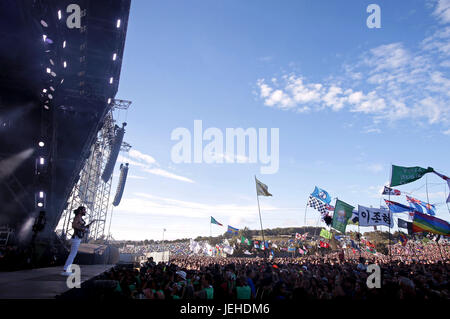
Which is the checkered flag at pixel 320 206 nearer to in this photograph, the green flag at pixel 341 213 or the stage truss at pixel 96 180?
the green flag at pixel 341 213

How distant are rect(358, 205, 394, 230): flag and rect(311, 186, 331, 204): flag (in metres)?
7.31

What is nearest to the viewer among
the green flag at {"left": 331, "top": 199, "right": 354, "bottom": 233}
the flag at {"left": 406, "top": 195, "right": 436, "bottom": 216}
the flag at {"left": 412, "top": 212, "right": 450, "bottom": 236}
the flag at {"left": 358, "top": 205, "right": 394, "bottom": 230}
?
the flag at {"left": 412, "top": 212, "right": 450, "bottom": 236}

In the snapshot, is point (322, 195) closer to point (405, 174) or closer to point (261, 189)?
point (261, 189)

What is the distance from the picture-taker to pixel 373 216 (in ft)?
60.6

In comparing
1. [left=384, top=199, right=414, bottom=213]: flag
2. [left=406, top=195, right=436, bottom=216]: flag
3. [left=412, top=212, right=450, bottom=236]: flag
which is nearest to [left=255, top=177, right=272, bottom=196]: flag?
[left=412, top=212, right=450, bottom=236]: flag

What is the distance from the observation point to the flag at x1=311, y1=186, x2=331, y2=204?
26.0 metres

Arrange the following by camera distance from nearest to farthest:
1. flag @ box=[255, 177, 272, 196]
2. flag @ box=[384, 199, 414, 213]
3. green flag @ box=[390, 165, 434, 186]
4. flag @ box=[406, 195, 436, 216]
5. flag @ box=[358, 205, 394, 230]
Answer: green flag @ box=[390, 165, 434, 186] < flag @ box=[255, 177, 272, 196] < flag @ box=[358, 205, 394, 230] < flag @ box=[384, 199, 414, 213] < flag @ box=[406, 195, 436, 216]

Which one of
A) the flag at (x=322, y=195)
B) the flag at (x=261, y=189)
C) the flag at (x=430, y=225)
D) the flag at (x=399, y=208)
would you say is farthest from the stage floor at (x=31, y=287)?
the flag at (x=322, y=195)

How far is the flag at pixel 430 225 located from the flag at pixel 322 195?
1106 centimetres

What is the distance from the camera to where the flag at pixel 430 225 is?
13983 millimetres

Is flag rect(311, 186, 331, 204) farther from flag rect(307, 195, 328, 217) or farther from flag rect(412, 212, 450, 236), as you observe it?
flag rect(412, 212, 450, 236)

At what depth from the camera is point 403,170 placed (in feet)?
45.3

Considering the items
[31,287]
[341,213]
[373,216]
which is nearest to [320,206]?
[341,213]
